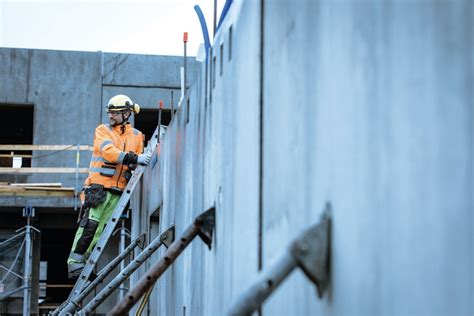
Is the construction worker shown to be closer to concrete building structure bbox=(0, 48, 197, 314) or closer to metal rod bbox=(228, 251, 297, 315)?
metal rod bbox=(228, 251, 297, 315)

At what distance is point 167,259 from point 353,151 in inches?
83.9

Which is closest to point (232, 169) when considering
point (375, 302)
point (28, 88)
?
point (375, 302)

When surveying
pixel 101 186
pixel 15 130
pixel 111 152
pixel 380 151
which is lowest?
pixel 101 186

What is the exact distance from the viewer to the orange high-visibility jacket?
11.3m

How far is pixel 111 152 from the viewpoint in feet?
36.8

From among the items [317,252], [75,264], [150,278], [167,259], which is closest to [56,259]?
[75,264]

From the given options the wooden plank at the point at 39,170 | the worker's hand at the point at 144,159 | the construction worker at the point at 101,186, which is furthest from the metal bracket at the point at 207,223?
the wooden plank at the point at 39,170

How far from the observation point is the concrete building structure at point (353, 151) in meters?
2.31

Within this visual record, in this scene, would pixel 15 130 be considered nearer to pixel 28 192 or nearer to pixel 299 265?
pixel 28 192

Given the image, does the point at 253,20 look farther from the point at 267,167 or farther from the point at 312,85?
the point at 312,85

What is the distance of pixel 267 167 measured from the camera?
4.16 meters

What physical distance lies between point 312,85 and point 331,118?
29cm

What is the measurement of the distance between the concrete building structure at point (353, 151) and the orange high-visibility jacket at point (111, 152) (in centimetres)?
599

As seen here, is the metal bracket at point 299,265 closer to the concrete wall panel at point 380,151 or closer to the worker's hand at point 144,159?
the concrete wall panel at point 380,151
